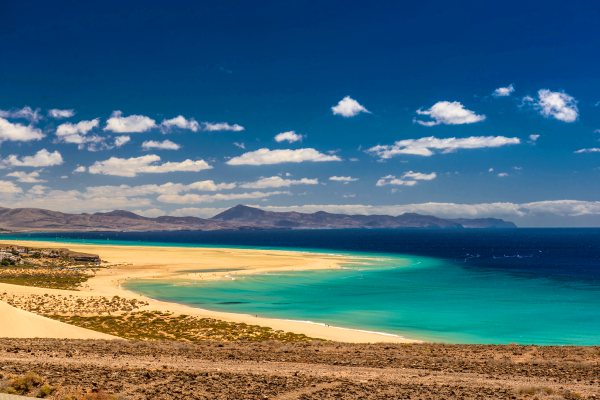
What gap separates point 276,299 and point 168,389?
39.4 meters

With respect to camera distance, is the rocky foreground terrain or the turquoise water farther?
the turquoise water

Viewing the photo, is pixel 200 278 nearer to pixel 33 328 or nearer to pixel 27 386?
pixel 33 328

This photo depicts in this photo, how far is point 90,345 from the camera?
73.6 feet

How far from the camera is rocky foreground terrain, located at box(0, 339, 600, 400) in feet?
49.1

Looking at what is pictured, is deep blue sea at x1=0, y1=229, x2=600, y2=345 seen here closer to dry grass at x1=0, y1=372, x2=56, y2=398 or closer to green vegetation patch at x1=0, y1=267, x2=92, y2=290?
green vegetation patch at x1=0, y1=267, x2=92, y2=290

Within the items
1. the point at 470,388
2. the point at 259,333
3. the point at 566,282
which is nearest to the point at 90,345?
the point at 259,333

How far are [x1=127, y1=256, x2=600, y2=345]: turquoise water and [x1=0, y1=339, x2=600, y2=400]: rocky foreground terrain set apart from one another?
40.8 feet

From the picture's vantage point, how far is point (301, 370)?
60.2 feet

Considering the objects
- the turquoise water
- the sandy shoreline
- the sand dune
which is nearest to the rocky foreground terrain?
the sand dune

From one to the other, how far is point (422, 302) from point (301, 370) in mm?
36670

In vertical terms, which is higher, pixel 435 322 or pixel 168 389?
pixel 168 389

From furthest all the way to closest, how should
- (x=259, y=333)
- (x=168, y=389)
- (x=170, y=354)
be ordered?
1. (x=259, y=333)
2. (x=170, y=354)
3. (x=168, y=389)

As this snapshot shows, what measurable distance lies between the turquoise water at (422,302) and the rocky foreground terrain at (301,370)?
12451mm

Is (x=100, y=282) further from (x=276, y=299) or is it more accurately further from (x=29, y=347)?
(x=29, y=347)
